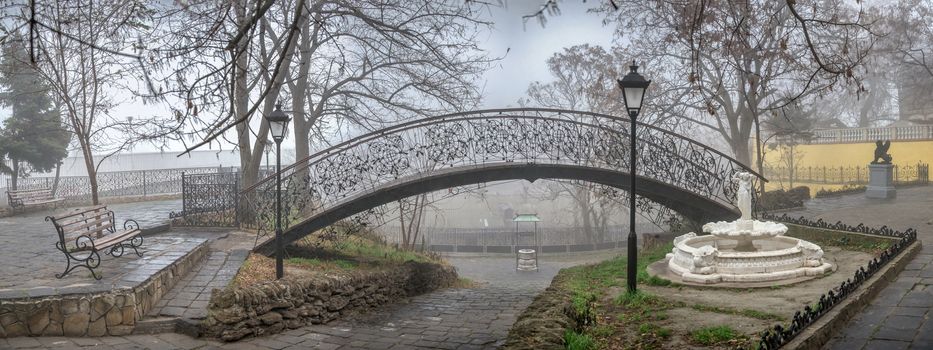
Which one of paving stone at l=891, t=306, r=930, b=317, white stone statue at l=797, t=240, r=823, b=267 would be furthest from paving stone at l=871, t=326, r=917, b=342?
white stone statue at l=797, t=240, r=823, b=267

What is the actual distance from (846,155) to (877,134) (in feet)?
5.18

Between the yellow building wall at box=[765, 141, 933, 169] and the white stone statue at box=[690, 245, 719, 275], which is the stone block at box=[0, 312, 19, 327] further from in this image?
the yellow building wall at box=[765, 141, 933, 169]

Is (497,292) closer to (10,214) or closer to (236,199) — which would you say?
(236,199)

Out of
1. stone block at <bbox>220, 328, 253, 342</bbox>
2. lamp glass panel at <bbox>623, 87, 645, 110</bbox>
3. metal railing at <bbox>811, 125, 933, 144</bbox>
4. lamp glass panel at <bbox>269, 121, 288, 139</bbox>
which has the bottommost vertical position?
stone block at <bbox>220, 328, 253, 342</bbox>

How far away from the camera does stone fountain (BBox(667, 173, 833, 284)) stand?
8.38 m

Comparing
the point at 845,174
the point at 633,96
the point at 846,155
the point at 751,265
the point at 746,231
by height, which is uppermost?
the point at 846,155

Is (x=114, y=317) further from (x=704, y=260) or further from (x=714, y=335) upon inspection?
(x=704, y=260)

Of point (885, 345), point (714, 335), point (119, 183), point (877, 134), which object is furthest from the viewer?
point (877, 134)

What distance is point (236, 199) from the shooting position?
41.1 ft

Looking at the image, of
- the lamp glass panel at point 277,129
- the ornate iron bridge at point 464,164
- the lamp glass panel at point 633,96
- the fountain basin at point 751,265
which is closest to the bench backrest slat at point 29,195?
the ornate iron bridge at point 464,164

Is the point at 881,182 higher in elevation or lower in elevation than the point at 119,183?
lower

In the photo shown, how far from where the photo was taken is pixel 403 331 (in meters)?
8.14

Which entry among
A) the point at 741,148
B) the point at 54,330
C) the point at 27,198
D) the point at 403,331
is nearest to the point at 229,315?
the point at 54,330

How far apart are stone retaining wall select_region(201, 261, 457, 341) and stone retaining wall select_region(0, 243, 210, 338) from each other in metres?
0.82
